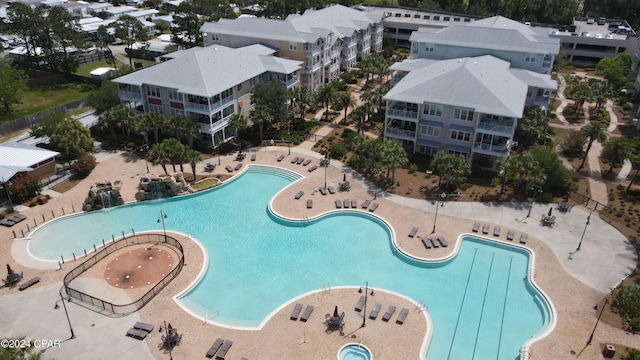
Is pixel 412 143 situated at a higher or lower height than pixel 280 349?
higher

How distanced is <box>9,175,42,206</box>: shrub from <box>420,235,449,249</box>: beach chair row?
4403 centimetres

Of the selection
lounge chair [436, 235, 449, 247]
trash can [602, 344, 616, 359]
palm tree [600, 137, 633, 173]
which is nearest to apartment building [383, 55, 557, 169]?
palm tree [600, 137, 633, 173]

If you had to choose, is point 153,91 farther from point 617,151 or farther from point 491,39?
point 617,151

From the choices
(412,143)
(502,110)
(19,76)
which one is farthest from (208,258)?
(19,76)

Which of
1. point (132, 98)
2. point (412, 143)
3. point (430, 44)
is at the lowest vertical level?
point (412, 143)

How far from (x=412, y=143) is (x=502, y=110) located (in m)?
12.8

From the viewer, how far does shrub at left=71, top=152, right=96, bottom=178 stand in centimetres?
5697

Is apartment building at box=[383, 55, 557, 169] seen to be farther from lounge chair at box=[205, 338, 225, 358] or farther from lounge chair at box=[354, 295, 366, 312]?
lounge chair at box=[205, 338, 225, 358]

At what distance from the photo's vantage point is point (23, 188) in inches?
2023

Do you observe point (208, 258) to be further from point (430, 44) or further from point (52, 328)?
point (430, 44)

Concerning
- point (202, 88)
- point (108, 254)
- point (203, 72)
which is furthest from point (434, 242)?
point (203, 72)

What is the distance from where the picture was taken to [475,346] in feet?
114

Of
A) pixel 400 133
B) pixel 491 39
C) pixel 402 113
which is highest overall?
pixel 491 39

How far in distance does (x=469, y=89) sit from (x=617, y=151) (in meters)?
19.5
